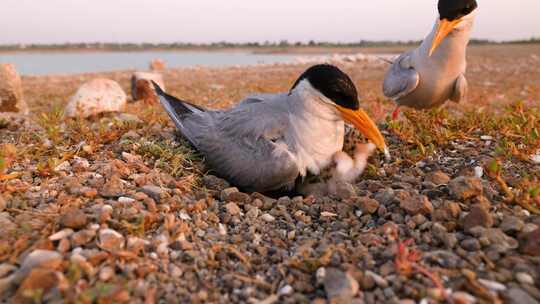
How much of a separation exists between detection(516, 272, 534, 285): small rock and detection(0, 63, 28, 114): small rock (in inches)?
266

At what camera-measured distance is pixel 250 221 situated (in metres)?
2.69

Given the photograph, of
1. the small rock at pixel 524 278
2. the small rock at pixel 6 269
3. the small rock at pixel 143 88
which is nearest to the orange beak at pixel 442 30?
the small rock at pixel 524 278

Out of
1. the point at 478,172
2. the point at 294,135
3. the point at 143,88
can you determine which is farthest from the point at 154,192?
the point at 143,88

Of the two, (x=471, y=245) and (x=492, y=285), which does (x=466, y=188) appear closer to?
(x=471, y=245)

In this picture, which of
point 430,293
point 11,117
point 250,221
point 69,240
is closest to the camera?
point 430,293

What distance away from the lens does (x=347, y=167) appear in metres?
3.27

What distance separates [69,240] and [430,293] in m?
1.70

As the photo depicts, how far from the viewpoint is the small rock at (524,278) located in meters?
1.81

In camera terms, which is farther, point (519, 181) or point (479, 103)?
point (479, 103)

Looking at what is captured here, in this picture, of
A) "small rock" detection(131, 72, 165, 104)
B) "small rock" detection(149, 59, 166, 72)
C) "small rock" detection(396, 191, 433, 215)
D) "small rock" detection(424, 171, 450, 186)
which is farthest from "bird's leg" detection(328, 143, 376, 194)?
"small rock" detection(149, 59, 166, 72)

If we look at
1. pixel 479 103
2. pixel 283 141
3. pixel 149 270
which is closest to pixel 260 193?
pixel 283 141

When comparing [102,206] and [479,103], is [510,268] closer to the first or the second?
[102,206]

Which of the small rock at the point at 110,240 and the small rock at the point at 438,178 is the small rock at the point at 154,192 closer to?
the small rock at the point at 110,240

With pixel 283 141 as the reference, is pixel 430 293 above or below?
below
